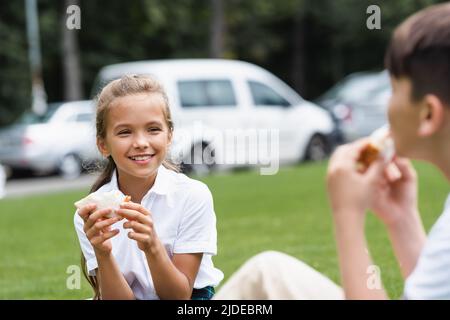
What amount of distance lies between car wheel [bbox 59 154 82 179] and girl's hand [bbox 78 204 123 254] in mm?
17255

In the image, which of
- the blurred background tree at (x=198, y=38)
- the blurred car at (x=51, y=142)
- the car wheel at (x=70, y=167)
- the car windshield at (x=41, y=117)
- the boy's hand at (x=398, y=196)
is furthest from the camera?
the blurred background tree at (x=198, y=38)

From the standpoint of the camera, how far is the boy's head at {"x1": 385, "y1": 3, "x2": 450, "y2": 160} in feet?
6.80

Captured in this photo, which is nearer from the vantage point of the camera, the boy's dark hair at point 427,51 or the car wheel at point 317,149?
the boy's dark hair at point 427,51

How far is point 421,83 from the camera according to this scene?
211cm

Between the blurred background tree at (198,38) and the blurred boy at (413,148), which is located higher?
the blurred boy at (413,148)

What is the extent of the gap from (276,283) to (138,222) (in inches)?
17.7

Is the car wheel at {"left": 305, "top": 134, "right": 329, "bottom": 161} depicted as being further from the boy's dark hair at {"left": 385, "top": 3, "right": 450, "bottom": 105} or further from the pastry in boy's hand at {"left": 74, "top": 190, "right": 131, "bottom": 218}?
the boy's dark hair at {"left": 385, "top": 3, "right": 450, "bottom": 105}

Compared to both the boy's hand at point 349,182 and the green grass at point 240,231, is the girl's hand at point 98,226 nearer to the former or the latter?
the boy's hand at point 349,182

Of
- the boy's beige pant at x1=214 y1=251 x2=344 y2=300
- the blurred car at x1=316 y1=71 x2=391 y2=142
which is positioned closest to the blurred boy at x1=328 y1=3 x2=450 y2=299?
the boy's beige pant at x1=214 y1=251 x2=344 y2=300

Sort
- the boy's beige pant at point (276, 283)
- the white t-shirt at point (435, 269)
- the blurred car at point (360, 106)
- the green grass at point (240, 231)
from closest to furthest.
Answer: the white t-shirt at point (435, 269), the boy's beige pant at point (276, 283), the green grass at point (240, 231), the blurred car at point (360, 106)

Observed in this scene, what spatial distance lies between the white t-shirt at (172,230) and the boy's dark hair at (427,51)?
125 centimetres

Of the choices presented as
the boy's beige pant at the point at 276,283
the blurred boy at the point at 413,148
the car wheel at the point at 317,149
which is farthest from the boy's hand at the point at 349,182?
the car wheel at the point at 317,149

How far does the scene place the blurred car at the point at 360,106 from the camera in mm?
21812

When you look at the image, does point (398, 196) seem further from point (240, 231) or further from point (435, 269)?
point (240, 231)
